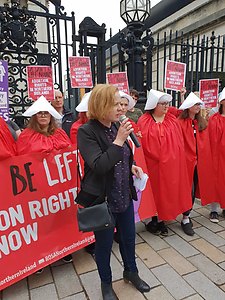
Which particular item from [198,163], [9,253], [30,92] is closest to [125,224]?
[9,253]

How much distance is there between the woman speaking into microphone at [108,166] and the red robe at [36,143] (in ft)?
2.57

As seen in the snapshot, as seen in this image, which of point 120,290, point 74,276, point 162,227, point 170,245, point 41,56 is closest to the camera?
point 120,290

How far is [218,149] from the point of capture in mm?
3541

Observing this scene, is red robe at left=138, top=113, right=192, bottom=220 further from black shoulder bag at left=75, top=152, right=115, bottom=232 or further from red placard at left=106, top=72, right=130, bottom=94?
black shoulder bag at left=75, top=152, right=115, bottom=232

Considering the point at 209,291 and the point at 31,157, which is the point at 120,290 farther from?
the point at 31,157

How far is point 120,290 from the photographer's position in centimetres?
234

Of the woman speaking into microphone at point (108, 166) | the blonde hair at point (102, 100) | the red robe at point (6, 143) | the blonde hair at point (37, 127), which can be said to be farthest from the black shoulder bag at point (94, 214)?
the blonde hair at point (37, 127)

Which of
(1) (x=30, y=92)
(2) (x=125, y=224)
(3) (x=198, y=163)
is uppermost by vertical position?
(1) (x=30, y=92)

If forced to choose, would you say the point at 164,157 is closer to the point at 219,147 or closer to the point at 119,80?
the point at 219,147

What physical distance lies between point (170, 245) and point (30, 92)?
95.6 inches

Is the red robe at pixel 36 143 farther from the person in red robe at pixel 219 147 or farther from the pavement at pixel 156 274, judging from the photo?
the person in red robe at pixel 219 147

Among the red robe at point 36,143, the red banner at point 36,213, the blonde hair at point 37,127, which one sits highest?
the blonde hair at point 37,127

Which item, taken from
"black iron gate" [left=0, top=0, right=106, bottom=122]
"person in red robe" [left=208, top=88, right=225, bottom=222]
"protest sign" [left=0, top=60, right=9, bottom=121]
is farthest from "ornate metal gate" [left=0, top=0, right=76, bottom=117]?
"person in red robe" [left=208, top=88, right=225, bottom=222]

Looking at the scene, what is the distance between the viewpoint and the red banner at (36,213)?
230cm
